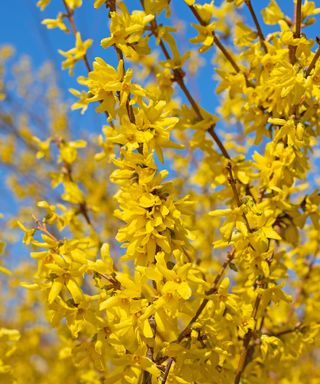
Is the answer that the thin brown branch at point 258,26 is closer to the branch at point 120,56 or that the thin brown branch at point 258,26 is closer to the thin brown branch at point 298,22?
the thin brown branch at point 298,22

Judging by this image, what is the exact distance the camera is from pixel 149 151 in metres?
1.59

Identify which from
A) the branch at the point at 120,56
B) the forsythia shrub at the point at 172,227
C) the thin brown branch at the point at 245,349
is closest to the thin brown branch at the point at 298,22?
the forsythia shrub at the point at 172,227

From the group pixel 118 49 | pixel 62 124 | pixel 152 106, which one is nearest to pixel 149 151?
pixel 152 106

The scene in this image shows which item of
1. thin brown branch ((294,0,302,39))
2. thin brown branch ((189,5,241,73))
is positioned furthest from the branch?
thin brown branch ((294,0,302,39))

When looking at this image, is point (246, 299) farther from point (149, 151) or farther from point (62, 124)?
point (62, 124)

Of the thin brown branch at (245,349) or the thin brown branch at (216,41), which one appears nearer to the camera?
the thin brown branch at (245,349)

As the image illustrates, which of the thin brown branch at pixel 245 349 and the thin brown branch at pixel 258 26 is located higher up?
the thin brown branch at pixel 258 26

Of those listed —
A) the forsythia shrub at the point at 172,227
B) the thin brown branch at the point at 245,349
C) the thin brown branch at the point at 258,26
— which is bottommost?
the thin brown branch at the point at 245,349

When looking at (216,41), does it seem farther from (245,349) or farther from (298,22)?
(245,349)

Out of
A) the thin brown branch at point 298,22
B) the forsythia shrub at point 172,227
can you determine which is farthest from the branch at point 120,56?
the thin brown branch at point 298,22

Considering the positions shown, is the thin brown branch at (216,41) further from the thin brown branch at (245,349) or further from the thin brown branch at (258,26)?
the thin brown branch at (245,349)

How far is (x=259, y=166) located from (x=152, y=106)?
705 millimetres

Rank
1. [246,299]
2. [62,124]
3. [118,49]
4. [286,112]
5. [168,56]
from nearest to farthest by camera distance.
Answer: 1. [118,49]
2. [286,112]
3. [246,299]
4. [168,56]
5. [62,124]

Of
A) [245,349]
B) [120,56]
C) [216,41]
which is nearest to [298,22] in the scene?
[216,41]
